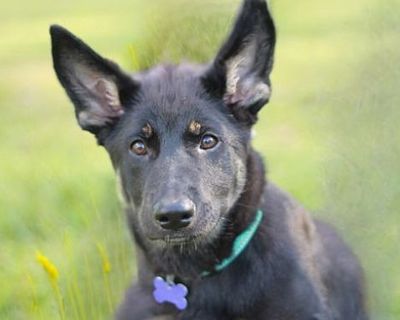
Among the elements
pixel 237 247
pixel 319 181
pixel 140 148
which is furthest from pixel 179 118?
pixel 319 181

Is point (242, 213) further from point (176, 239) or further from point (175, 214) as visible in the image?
point (175, 214)

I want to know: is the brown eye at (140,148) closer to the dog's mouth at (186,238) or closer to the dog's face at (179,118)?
the dog's face at (179,118)

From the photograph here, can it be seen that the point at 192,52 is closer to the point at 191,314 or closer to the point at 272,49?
the point at 272,49

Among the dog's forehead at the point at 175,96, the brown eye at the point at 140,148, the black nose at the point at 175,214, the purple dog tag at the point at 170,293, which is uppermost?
the dog's forehead at the point at 175,96

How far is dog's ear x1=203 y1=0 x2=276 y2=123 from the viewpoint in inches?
172

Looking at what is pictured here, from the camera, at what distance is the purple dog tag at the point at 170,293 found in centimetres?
466

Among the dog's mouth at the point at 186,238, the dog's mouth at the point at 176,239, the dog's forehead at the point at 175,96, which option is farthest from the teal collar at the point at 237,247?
the dog's forehead at the point at 175,96

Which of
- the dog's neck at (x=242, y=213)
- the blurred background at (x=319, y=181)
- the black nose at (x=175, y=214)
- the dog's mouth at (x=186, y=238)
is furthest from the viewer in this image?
the blurred background at (x=319, y=181)

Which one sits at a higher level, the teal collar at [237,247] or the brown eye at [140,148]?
the brown eye at [140,148]

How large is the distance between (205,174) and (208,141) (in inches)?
7.2

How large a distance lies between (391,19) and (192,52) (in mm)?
1083

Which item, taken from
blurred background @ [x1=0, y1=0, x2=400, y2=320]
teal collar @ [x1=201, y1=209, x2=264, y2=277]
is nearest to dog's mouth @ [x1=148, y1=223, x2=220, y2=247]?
teal collar @ [x1=201, y1=209, x2=264, y2=277]

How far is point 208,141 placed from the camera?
447 centimetres

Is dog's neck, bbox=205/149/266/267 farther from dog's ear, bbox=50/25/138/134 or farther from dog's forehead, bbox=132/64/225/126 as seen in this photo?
dog's ear, bbox=50/25/138/134
